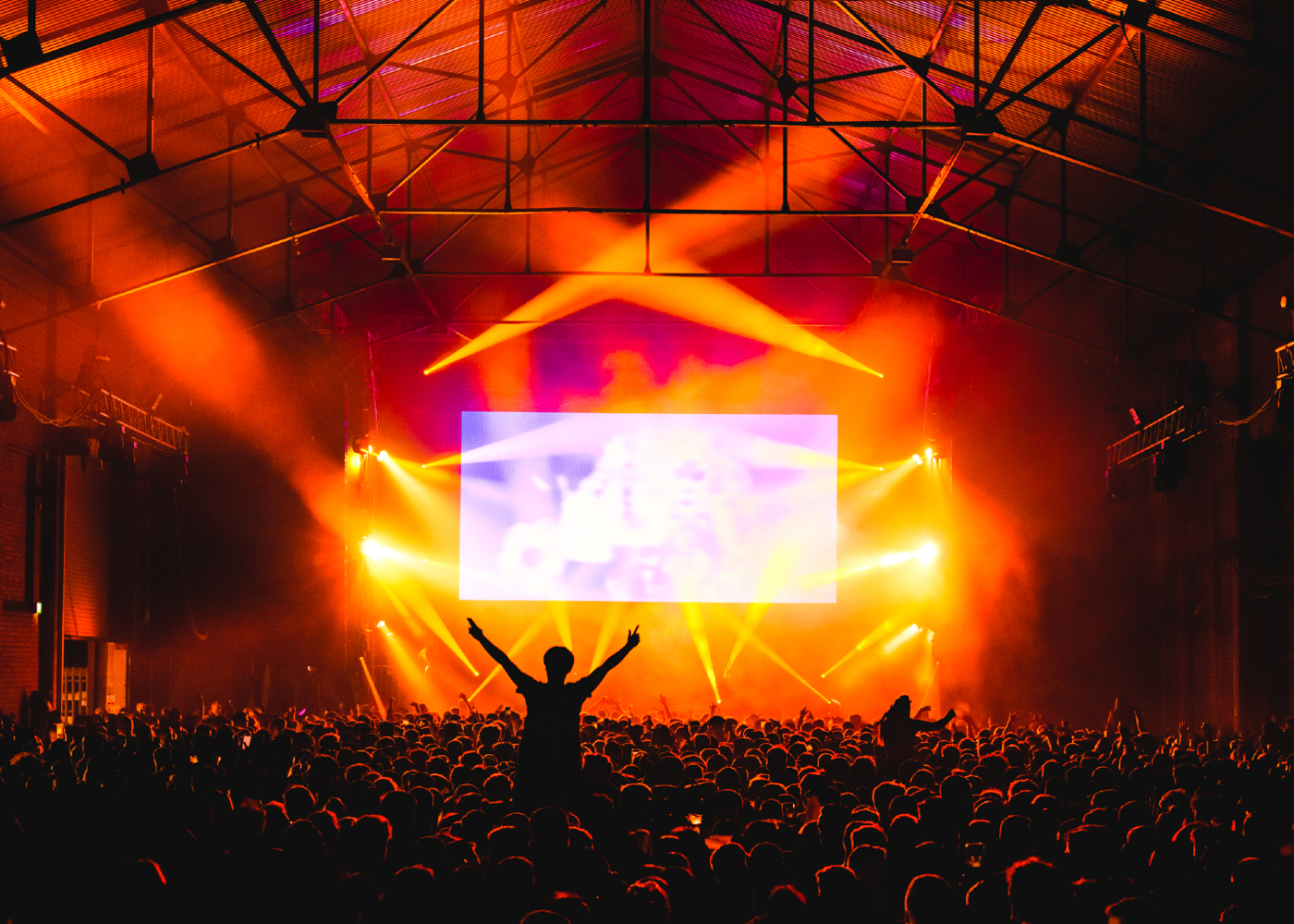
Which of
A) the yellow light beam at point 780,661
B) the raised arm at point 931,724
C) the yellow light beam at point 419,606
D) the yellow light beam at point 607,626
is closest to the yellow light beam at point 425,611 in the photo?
the yellow light beam at point 419,606

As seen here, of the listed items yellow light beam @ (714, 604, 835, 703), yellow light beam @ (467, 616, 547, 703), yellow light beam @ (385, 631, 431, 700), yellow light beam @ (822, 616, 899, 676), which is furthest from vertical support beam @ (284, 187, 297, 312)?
yellow light beam @ (822, 616, 899, 676)

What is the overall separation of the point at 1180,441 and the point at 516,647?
14559 mm

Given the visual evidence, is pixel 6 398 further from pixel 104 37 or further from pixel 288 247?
pixel 288 247

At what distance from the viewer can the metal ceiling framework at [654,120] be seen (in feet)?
43.5

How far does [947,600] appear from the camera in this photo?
2366cm

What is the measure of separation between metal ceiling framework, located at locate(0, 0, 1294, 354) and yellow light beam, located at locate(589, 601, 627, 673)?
8501mm

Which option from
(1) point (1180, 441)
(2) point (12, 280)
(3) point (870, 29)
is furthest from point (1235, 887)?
(2) point (12, 280)

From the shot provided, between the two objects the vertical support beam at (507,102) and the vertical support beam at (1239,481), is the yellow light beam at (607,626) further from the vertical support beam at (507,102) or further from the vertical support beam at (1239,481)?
the vertical support beam at (1239,481)

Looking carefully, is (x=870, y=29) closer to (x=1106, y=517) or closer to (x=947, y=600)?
(x=1106, y=517)

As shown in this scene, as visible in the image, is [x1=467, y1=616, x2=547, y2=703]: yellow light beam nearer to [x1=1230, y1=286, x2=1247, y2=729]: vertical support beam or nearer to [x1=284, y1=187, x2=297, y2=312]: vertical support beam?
[x1=284, y1=187, x2=297, y2=312]: vertical support beam

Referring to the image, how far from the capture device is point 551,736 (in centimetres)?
777

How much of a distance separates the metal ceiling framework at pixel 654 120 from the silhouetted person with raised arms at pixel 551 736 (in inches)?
259

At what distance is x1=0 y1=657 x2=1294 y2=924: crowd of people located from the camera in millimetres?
4676

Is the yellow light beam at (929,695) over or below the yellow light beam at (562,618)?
below
